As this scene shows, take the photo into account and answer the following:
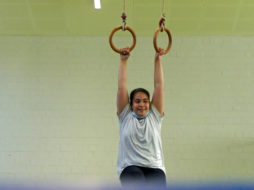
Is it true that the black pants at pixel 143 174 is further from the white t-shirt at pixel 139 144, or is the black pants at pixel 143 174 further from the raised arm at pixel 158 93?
the raised arm at pixel 158 93

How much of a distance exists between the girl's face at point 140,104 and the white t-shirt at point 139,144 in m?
0.04

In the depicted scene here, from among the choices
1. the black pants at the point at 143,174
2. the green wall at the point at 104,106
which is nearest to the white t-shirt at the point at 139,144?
the black pants at the point at 143,174

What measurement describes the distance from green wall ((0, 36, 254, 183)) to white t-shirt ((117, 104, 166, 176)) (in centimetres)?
169

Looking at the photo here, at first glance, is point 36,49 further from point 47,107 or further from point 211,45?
point 211,45

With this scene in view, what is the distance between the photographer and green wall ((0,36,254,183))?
3826 millimetres

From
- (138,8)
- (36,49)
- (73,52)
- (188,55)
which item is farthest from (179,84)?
(36,49)

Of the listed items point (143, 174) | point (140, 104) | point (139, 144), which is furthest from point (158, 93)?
A: point (143, 174)

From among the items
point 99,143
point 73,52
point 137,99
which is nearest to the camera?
point 137,99

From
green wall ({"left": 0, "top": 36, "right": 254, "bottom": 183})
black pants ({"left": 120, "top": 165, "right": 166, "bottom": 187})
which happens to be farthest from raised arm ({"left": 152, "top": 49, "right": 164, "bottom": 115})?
green wall ({"left": 0, "top": 36, "right": 254, "bottom": 183})

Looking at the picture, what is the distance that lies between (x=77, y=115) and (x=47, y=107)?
36 centimetres

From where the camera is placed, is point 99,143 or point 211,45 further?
point 211,45

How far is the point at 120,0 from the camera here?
404 centimetres

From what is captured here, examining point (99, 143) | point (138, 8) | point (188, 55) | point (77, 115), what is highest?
point (138, 8)

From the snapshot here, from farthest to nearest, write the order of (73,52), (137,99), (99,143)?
(73,52) < (99,143) < (137,99)
